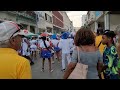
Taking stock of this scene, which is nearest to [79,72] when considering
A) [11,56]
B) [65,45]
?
[11,56]

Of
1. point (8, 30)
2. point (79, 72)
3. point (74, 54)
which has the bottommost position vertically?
Answer: point (79, 72)

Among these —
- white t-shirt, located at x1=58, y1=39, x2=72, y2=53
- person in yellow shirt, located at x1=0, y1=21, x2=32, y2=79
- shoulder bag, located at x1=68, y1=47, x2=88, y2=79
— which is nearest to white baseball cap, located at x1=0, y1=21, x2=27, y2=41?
person in yellow shirt, located at x1=0, y1=21, x2=32, y2=79

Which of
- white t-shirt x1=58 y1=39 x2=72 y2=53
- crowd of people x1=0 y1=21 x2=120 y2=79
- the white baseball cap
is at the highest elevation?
the white baseball cap

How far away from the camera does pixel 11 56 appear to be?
1645 mm

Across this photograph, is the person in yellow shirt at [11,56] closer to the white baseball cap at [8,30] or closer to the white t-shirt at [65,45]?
the white baseball cap at [8,30]

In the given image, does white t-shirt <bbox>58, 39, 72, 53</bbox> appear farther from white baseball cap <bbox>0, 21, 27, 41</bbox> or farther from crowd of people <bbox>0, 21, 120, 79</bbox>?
white baseball cap <bbox>0, 21, 27, 41</bbox>

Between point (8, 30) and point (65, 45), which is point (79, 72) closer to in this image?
point (8, 30)

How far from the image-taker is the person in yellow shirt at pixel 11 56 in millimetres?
A: 1599

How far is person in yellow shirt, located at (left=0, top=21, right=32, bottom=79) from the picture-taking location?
1.60 m

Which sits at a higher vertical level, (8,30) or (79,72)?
(8,30)

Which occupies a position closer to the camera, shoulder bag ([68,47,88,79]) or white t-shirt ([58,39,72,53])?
shoulder bag ([68,47,88,79])

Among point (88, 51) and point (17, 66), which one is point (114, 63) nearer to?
point (88, 51)
